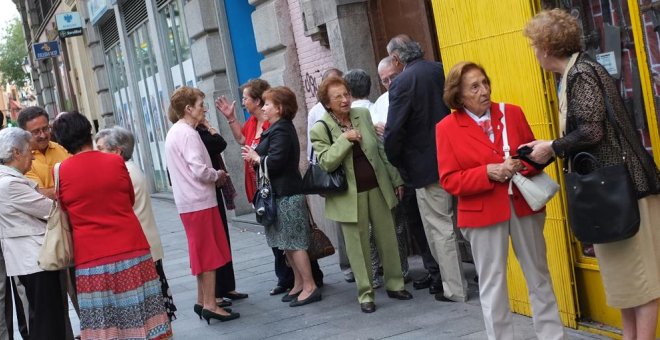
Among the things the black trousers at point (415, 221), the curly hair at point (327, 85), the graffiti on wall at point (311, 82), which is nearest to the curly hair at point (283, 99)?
the curly hair at point (327, 85)

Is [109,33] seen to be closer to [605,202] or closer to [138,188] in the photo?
[138,188]

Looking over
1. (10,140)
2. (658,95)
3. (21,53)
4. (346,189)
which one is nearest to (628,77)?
(658,95)

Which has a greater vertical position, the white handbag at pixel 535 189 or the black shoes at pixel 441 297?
the white handbag at pixel 535 189

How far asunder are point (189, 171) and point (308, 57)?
11.9 ft

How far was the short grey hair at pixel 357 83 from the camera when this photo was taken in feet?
26.2

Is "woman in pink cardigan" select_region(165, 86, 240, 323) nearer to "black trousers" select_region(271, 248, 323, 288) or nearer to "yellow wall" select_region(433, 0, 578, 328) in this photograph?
"black trousers" select_region(271, 248, 323, 288)

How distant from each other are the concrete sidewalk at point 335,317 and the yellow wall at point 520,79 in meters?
0.33

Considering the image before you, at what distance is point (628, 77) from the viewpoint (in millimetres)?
5172

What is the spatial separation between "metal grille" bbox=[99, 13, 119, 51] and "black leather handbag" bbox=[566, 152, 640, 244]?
61.8 ft

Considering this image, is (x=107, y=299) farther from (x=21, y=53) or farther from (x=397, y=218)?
(x=21, y=53)

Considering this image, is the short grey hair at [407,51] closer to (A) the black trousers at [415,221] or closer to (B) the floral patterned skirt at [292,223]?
(A) the black trousers at [415,221]

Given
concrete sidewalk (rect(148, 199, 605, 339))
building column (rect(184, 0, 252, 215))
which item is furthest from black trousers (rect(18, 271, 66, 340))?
building column (rect(184, 0, 252, 215))

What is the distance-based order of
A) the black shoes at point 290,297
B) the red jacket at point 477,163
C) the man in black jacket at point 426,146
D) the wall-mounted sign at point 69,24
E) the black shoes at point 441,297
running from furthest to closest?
the wall-mounted sign at point 69,24
the black shoes at point 290,297
the black shoes at point 441,297
the man in black jacket at point 426,146
the red jacket at point 477,163

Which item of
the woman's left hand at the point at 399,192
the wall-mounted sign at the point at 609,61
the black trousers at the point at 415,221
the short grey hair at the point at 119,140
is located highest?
the short grey hair at the point at 119,140
